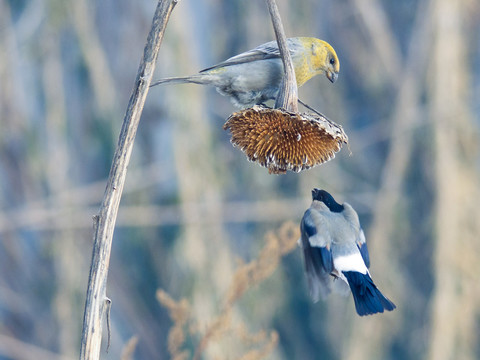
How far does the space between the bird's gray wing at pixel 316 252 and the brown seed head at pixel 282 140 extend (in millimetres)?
296

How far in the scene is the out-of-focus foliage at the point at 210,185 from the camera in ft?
18.4

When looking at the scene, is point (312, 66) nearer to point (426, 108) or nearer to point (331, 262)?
point (331, 262)

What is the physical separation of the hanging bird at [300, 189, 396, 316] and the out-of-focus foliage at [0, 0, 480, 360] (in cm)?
232

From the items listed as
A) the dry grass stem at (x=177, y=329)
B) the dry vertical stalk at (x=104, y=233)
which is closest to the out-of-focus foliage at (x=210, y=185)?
the dry grass stem at (x=177, y=329)

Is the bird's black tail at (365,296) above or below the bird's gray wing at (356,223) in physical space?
below

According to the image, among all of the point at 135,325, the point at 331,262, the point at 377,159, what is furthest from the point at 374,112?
the point at 331,262

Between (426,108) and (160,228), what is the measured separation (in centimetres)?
292

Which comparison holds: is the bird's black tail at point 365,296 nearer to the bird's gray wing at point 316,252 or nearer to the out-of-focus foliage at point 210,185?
the bird's gray wing at point 316,252

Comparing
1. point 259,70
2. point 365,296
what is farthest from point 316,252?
point 259,70

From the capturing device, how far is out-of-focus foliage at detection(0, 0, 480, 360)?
5.62 m

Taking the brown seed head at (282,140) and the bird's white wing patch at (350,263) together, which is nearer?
the brown seed head at (282,140)

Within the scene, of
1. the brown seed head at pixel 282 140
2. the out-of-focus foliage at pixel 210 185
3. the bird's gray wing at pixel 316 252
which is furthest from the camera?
the out-of-focus foliage at pixel 210 185

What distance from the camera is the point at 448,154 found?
6160 millimetres

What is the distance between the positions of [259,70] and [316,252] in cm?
78
